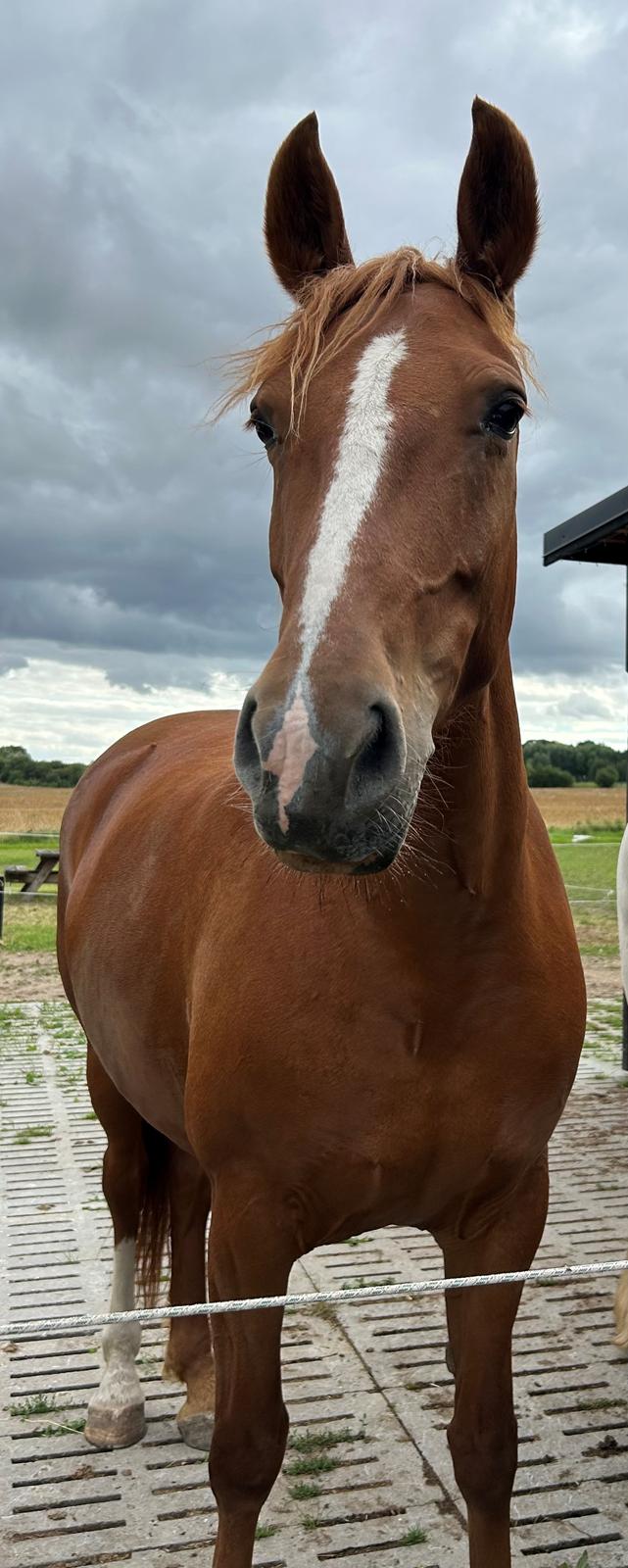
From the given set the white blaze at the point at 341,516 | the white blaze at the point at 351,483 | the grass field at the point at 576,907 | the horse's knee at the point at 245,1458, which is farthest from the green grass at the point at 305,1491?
the grass field at the point at 576,907

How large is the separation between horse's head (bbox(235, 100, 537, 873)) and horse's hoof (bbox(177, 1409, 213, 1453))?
241 cm

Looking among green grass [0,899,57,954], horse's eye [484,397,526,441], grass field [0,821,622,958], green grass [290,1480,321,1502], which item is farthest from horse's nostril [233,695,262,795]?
green grass [0,899,57,954]

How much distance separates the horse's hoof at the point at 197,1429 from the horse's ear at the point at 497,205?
10.1 ft

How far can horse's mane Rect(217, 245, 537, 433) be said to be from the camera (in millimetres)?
1718

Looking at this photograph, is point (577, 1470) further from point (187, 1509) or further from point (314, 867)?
point (314, 867)

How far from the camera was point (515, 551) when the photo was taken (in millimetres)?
1917

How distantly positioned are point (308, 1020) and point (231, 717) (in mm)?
2417

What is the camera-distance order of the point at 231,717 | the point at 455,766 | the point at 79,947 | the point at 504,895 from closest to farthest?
the point at 455,766
the point at 504,895
the point at 79,947
the point at 231,717

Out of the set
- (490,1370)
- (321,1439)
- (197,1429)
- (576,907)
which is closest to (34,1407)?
(197,1429)

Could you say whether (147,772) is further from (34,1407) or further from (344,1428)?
(344,1428)

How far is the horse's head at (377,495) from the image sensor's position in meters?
1.33

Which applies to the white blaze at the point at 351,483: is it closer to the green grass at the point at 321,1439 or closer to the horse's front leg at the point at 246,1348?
the horse's front leg at the point at 246,1348

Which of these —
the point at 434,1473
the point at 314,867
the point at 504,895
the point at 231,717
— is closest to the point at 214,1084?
the point at 504,895

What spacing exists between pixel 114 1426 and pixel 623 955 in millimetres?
2377
